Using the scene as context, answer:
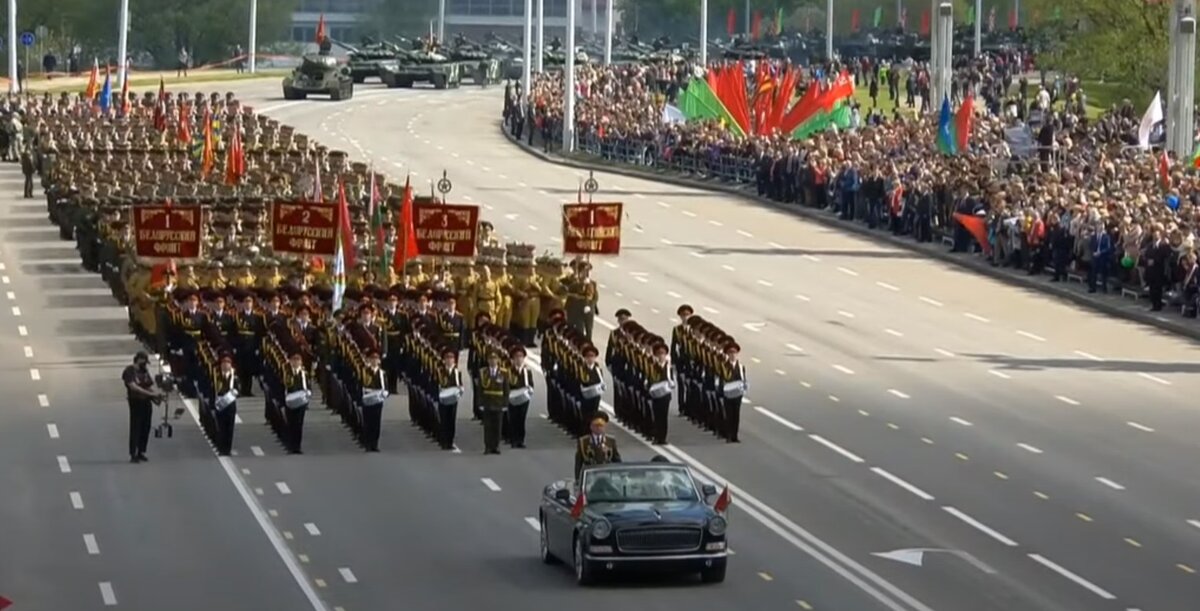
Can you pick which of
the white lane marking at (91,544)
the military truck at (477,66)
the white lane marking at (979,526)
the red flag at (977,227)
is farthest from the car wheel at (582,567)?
the military truck at (477,66)

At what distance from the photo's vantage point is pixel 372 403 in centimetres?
3488

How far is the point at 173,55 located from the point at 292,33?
33.7m

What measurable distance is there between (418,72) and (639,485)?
9033cm

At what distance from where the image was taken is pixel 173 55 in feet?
460

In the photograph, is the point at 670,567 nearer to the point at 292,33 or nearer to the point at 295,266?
the point at 295,266

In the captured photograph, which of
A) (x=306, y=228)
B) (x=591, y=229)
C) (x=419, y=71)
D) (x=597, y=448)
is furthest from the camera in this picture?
(x=419, y=71)

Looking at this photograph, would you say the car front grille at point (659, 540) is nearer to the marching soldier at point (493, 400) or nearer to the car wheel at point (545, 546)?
the car wheel at point (545, 546)

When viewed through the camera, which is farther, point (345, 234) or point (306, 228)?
point (306, 228)

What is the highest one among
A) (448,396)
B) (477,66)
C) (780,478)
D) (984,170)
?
(477,66)

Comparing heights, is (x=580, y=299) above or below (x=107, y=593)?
above

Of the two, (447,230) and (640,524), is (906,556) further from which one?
(447,230)

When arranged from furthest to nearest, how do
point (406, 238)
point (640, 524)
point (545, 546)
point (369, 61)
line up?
point (369, 61), point (406, 238), point (545, 546), point (640, 524)

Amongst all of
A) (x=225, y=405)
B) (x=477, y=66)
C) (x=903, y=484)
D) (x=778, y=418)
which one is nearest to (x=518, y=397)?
(x=225, y=405)

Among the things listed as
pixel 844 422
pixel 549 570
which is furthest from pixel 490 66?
pixel 549 570
